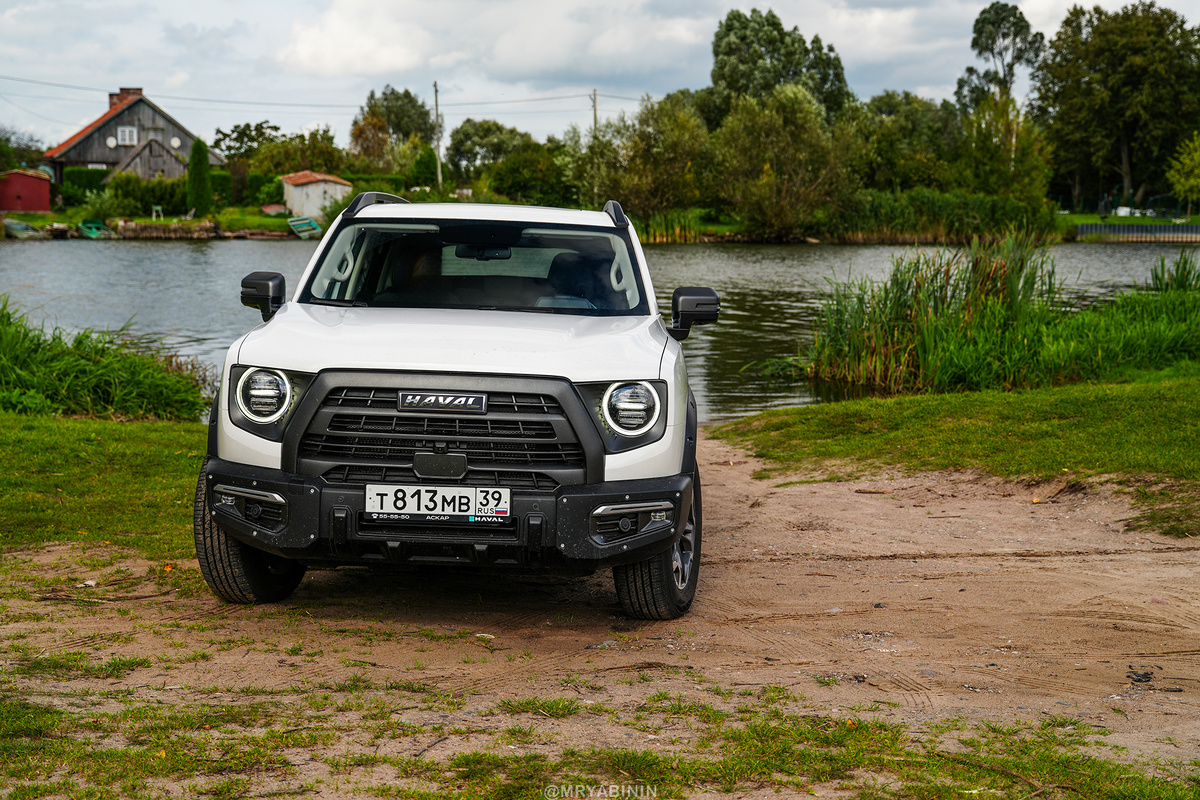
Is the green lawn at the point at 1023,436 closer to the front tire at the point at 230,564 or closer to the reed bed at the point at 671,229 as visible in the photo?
the front tire at the point at 230,564

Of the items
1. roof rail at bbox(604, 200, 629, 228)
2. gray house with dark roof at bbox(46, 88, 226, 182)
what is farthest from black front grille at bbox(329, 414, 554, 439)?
gray house with dark roof at bbox(46, 88, 226, 182)

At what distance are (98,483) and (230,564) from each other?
388 centimetres

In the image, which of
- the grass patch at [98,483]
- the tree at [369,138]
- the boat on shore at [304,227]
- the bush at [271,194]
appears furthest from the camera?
the tree at [369,138]

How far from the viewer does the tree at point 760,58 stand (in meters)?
84.3

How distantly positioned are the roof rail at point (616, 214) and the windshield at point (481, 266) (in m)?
0.11

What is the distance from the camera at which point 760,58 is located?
87.4 meters

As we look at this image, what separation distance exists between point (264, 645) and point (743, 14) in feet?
302

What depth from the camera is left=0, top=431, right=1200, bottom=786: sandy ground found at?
163 inches

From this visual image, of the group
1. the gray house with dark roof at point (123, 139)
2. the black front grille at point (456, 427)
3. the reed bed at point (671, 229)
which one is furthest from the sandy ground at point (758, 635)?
the gray house with dark roof at point (123, 139)

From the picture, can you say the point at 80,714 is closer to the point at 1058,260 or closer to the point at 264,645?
the point at 264,645

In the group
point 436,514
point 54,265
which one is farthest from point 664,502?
point 54,265

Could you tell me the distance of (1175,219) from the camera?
82.3 m

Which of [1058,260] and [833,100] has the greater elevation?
[833,100]

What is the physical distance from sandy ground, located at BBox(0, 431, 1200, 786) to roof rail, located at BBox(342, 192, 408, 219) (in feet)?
6.82
